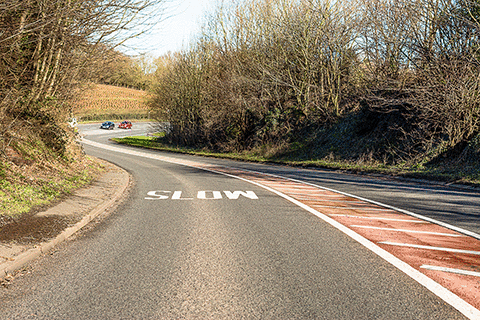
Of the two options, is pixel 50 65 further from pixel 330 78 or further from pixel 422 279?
pixel 330 78

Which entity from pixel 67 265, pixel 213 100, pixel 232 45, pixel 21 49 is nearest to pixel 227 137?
pixel 213 100

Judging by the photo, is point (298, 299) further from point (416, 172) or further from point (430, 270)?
point (416, 172)

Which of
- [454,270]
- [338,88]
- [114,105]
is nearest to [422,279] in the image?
[454,270]

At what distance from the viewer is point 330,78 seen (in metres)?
31.2

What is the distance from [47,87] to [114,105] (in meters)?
104

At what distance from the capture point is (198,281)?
211 inches

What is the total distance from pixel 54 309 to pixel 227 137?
1493 inches

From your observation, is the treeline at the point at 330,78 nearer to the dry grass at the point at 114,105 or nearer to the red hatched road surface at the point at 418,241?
the red hatched road surface at the point at 418,241

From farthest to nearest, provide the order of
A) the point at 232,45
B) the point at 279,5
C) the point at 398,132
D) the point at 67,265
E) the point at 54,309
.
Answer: the point at 232,45 < the point at 279,5 < the point at 398,132 < the point at 67,265 < the point at 54,309

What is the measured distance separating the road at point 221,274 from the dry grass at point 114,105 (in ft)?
294

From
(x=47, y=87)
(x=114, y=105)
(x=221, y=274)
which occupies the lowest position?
(x=221, y=274)

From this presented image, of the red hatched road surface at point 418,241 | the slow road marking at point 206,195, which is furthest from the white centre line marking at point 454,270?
the slow road marking at point 206,195

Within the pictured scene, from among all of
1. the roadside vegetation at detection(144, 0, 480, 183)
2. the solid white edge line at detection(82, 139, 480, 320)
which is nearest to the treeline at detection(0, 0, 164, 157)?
the solid white edge line at detection(82, 139, 480, 320)

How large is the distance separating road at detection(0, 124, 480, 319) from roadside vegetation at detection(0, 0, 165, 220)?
3.59 meters
